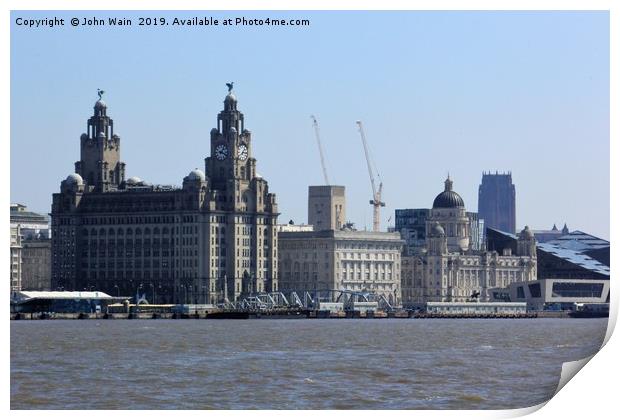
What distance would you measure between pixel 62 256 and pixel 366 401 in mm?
127532

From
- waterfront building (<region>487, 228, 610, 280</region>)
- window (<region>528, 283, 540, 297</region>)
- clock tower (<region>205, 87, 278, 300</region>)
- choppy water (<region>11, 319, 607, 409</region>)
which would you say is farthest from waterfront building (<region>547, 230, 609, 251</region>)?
choppy water (<region>11, 319, 607, 409</region>)

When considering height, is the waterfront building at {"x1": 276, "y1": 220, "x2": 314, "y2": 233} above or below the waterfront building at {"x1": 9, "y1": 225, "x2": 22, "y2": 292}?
above

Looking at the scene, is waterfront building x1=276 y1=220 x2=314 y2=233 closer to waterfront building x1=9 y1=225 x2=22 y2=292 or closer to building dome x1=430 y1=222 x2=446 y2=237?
building dome x1=430 y1=222 x2=446 y2=237

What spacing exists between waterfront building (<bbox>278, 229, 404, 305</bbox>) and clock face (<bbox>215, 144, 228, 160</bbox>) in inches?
544

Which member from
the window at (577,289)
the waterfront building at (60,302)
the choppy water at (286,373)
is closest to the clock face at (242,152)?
the waterfront building at (60,302)

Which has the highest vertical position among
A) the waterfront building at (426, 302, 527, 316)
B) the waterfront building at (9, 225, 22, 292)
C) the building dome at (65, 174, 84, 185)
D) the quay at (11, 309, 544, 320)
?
the building dome at (65, 174, 84, 185)

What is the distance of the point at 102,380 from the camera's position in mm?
46906

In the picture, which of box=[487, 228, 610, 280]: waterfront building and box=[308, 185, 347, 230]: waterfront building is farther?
box=[308, 185, 347, 230]: waterfront building

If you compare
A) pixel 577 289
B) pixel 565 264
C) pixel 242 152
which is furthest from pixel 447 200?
pixel 242 152

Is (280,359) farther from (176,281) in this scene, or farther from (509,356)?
(176,281)

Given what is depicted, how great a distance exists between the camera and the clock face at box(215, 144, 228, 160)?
166 meters

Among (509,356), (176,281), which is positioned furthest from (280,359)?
(176,281)

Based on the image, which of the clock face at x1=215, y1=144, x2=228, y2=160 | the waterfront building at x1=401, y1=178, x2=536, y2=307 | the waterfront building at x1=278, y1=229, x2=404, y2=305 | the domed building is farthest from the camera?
the domed building

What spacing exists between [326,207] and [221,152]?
100 ft
